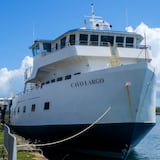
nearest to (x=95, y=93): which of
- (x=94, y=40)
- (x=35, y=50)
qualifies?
(x=94, y=40)

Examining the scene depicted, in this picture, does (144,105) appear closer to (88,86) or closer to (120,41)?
(88,86)

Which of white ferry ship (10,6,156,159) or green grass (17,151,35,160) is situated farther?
white ferry ship (10,6,156,159)

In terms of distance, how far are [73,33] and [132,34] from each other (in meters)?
3.40

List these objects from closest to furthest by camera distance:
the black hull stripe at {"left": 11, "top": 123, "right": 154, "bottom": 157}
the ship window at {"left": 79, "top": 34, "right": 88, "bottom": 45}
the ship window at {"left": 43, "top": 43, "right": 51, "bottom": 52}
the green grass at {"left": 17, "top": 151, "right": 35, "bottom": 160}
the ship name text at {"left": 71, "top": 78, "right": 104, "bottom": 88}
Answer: the green grass at {"left": 17, "top": 151, "right": 35, "bottom": 160}, the black hull stripe at {"left": 11, "top": 123, "right": 154, "bottom": 157}, the ship name text at {"left": 71, "top": 78, "right": 104, "bottom": 88}, the ship window at {"left": 79, "top": 34, "right": 88, "bottom": 45}, the ship window at {"left": 43, "top": 43, "right": 51, "bottom": 52}

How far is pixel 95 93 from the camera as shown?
16.1 metres

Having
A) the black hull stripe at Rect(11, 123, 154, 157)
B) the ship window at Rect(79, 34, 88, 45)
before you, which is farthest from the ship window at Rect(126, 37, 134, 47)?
the black hull stripe at Rect(11, 123, 154, 157)

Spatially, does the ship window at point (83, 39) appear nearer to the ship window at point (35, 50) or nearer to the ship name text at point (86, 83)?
the ship name text at point (86, 83)

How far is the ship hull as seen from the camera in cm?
1520

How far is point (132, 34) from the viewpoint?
19.8m

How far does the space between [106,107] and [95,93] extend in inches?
35.6

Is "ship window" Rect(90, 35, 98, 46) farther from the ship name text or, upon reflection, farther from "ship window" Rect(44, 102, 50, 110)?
"ship window" Rect(44, 102, 50, 110)

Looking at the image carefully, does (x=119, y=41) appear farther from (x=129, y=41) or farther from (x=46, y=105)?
(x=46, y=105)

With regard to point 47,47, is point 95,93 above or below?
below

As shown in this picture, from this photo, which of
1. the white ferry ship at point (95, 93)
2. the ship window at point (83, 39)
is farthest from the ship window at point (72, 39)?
the ship window at point (83, 39)
